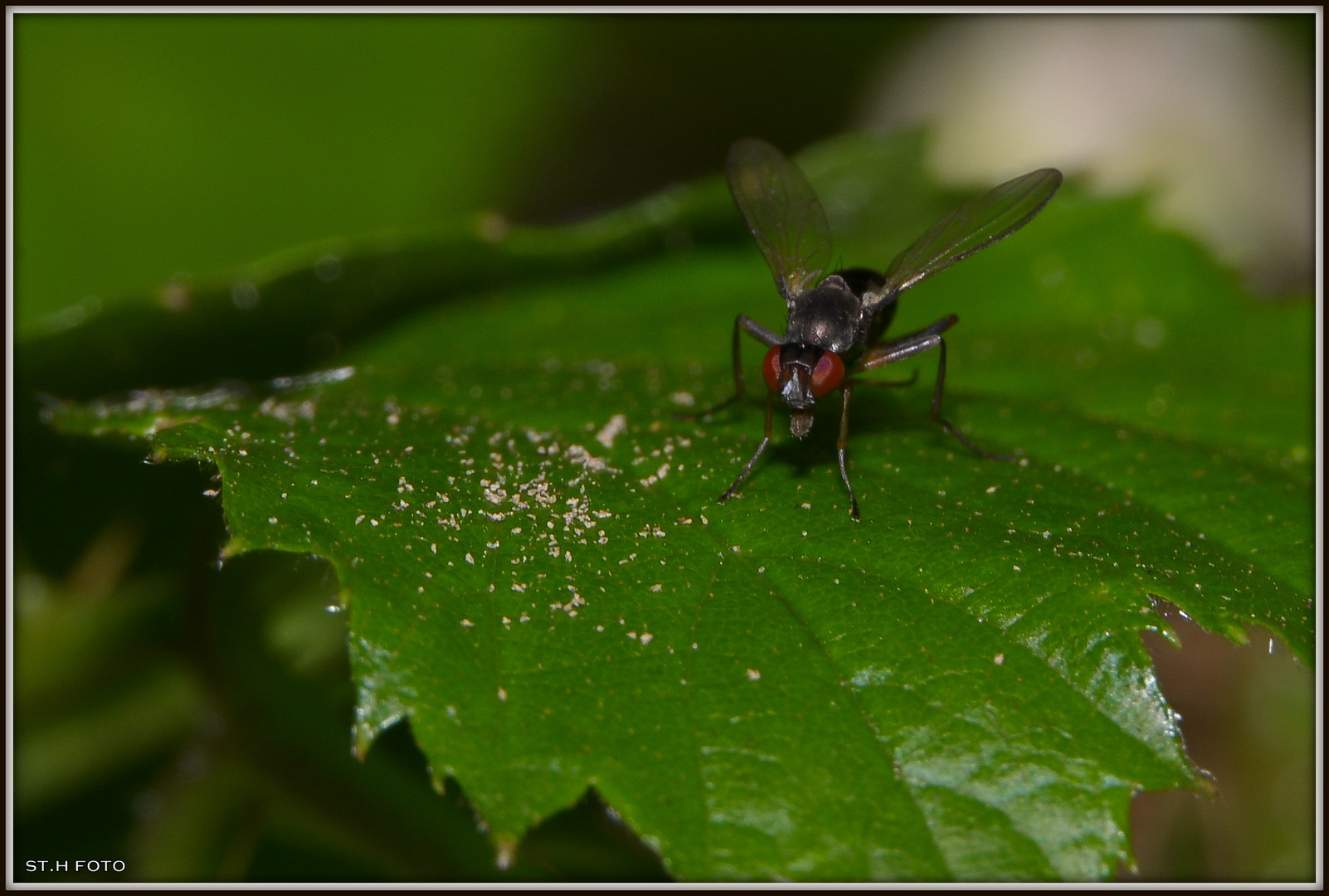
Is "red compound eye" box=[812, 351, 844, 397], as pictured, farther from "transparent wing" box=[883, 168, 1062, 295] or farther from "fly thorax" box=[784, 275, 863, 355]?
"transparent wing" box=[883, 168, 1062, 295]

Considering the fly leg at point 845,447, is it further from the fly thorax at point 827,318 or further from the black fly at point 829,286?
the fly thorax at point 827,318

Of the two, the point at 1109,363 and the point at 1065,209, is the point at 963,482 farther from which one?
the point at 1065,209

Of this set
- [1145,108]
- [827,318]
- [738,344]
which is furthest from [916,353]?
[1145,108]

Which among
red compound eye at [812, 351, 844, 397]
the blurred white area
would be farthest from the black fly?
the blurred white area

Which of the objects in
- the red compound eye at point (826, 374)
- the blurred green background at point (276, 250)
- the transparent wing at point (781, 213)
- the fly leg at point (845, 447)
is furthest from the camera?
the transparent wing at point (781, 213)

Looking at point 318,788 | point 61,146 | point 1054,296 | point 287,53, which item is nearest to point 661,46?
point 287,53

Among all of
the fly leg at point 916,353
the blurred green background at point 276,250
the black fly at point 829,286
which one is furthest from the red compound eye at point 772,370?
the blurred green background at point 276,250
